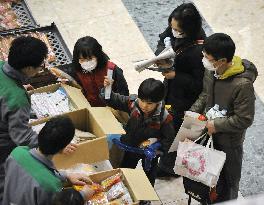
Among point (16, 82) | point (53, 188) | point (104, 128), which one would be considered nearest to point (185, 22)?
point (104, 128)

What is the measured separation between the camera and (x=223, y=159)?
11.1 ft

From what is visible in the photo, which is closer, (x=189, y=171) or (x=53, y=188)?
(x=53, y=188)

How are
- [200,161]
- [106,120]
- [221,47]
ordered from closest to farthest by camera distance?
1. [221,47]
2. [200,161]
3. [106,120]

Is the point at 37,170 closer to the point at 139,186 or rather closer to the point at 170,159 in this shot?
the point at 139,186

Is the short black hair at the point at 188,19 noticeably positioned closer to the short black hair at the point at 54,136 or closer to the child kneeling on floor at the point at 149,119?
the child kneeling on floor at the point at 149,119

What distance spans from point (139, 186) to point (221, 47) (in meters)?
1.04

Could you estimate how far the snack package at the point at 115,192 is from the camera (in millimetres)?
3074

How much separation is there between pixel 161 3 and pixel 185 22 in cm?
285

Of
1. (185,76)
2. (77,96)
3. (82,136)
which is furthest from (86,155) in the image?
(185,76)

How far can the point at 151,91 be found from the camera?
3.32 m

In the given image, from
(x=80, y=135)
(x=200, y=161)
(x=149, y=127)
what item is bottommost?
(x=200, y=161)

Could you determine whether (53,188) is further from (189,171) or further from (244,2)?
(244,2)

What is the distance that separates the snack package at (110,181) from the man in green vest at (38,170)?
0.44 meters

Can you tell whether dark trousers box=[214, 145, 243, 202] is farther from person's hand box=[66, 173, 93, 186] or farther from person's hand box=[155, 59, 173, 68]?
person's hand box=[66, 173, 93, 186]
